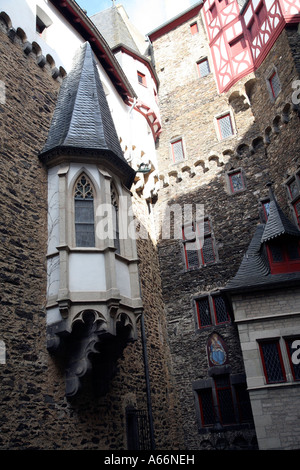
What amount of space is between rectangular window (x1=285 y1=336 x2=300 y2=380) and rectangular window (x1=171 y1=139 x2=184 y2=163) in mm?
8960

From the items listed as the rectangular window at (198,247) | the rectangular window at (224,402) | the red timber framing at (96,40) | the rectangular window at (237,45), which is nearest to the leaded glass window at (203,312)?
the rectangular window at (198,247)

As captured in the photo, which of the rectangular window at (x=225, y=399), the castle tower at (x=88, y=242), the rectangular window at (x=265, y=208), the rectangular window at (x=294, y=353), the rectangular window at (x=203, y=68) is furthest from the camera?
the rectangular window at (x=203, y=68)

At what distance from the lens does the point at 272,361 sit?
11.1 metres

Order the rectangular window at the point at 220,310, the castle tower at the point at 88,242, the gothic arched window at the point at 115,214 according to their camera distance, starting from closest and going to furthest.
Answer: the castle tower at the point at 88,242 → the gothic arched window at the point at 115,214 → the rectangular window at the point at 220,310

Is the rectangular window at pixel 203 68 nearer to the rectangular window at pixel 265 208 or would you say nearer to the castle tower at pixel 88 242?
the rectangular window at pixel 265 208

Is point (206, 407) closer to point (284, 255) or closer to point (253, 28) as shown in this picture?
point (284, 255)

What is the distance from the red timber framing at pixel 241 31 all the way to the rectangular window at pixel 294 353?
10.3 m

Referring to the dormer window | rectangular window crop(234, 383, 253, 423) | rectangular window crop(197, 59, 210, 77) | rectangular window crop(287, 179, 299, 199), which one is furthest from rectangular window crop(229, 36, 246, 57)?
rectangular window crop(234, 383, 253, 423)

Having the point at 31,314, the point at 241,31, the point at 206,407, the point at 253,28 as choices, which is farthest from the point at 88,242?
the point at 241,31

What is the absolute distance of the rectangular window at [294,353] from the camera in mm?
10750

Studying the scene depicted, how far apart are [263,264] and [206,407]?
4776mm

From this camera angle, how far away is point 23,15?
443 inches

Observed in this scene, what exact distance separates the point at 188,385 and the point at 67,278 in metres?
7.14

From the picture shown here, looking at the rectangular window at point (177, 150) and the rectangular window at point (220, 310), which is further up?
the rectangular window at point (177, 150)
